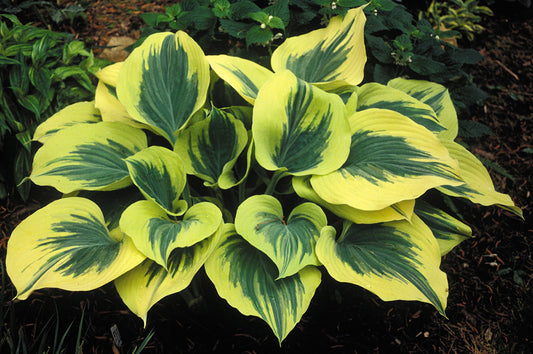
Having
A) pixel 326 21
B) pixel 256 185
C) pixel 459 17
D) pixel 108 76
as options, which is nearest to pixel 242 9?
pixel 326 21

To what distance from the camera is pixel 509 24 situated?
3545 mm

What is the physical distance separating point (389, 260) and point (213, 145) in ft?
2.74

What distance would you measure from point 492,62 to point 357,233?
2.44m

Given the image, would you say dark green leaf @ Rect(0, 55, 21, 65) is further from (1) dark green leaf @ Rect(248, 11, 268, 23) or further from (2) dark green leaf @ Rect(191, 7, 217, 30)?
(1) dark green leaf @ Rect(248, 11, 268, 23)

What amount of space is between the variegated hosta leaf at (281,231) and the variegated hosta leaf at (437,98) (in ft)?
2.65

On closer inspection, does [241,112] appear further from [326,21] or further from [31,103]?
[31,103]

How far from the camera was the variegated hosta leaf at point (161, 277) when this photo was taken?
1.38 meters

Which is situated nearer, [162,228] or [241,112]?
[162,228]

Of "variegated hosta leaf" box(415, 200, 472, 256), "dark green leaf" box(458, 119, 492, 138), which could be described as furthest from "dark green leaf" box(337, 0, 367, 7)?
"variegated hosta leaf" box(415, 200, 472, 256)

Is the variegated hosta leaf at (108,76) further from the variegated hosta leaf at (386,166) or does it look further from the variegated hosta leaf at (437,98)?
the variegated hosta leaf at (437,98)

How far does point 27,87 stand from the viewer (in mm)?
2160

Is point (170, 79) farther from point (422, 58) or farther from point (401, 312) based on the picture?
point (401, 312)

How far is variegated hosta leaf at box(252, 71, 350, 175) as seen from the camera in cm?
155

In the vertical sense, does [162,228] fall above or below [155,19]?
below
